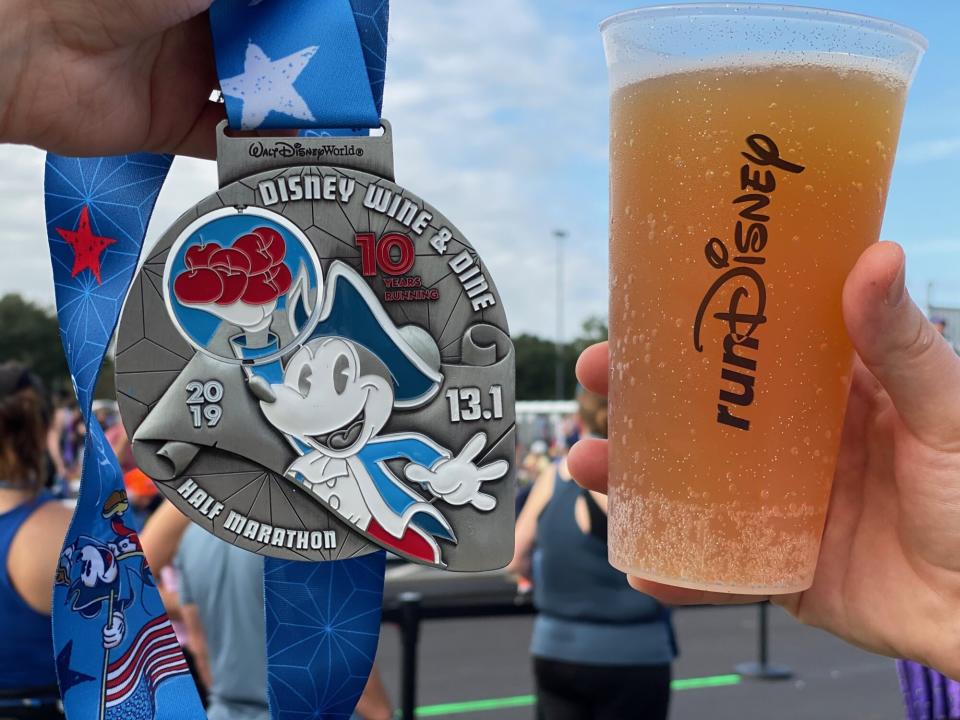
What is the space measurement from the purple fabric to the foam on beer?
142 centimetres

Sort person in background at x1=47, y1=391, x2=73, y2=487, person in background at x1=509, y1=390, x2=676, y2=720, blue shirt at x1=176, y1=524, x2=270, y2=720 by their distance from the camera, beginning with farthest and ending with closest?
person in background at x1=47, y1=391, x2=73, y2=487
person in background at x1=509, y1=390, x2=676, y2=720
blue shirt at x1=176, y1=524, x2=270, y2=720

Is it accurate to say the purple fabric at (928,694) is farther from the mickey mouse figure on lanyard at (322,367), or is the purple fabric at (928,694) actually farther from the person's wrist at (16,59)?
the person's wrist at (16,59)

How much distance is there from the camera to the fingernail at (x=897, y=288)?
85 centimetres

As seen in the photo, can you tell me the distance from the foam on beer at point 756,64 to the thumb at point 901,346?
6.2 inches

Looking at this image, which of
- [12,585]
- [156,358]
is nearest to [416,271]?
[156,358]

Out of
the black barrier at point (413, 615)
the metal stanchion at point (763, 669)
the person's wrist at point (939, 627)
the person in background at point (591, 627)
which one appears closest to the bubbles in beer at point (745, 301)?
the person's wrist at point (939, 627)

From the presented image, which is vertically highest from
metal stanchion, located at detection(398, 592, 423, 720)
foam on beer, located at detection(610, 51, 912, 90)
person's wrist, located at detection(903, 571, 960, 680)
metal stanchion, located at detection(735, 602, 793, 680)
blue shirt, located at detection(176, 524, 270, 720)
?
foam on beer, located at detection(610, 51, 912, 90)

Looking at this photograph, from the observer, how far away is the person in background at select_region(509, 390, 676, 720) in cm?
332

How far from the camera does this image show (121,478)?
88cm

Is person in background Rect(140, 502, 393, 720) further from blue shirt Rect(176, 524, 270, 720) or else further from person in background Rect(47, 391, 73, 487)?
person in background Rect(47, 391, 73, 487)

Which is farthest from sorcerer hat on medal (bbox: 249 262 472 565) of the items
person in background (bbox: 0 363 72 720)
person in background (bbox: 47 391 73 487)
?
person in background (bbox: 47 391 73 487)

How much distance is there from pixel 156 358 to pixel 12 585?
6.55 feet

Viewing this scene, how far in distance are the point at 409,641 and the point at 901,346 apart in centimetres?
313

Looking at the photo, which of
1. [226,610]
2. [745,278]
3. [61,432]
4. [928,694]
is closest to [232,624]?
[226,610]
